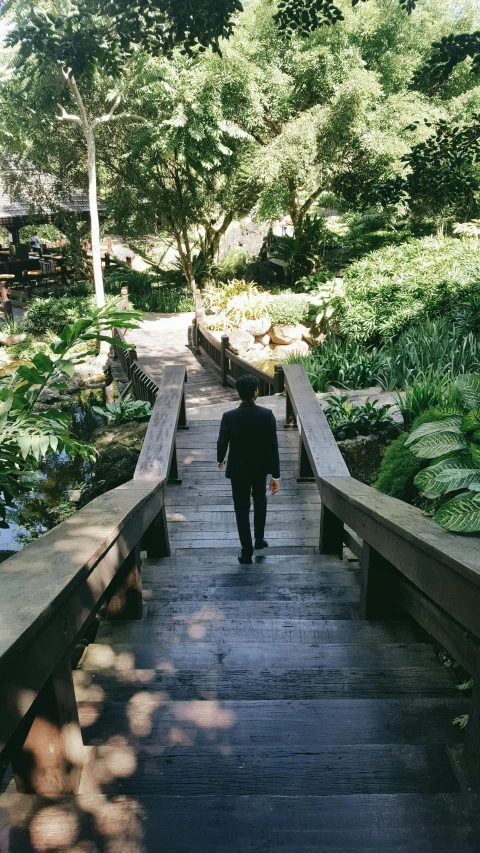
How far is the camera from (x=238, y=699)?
2.37 meters

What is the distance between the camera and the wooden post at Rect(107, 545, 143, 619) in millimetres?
2964

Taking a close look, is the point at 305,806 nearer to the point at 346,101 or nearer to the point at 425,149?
the point at 425,149

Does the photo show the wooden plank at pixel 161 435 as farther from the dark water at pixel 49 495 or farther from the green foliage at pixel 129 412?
the dark water at pixel 49 495

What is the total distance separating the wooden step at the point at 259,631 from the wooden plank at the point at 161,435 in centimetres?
116

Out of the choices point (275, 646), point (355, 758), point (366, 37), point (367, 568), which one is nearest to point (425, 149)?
point (367, 568)

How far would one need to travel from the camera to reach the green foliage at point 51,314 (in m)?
17.6

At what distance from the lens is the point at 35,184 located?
19.8 meters

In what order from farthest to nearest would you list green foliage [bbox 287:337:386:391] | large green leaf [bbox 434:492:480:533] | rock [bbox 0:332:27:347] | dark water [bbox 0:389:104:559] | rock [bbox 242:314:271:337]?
1. rock [bbox 0:332:27:347]
2. rock [bbox 242:314:271:337]
3. dark water [bbox 0:389:104:559]
4. green foliage [bbox 287:337:386:391]
5. large green leaf [bbox 434:492:480:533]

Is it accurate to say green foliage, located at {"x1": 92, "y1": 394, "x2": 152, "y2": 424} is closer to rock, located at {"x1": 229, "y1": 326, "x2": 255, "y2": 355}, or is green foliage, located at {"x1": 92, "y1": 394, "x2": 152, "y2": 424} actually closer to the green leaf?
the green leaf

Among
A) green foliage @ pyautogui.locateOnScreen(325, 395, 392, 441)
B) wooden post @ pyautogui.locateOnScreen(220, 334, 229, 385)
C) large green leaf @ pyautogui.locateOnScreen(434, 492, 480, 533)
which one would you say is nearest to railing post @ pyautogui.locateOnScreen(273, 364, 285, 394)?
green foliage @ pyautogui.locateOnScreen(325, 395, 392, 441)

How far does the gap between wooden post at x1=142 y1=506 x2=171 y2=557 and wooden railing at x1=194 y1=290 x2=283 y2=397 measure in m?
4.12

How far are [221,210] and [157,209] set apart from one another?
206 cm

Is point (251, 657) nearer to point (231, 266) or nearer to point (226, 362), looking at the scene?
point (226, 362)

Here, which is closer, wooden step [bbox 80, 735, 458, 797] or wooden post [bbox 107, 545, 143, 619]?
wooden step [bbox 80, 735, 458, 797]
